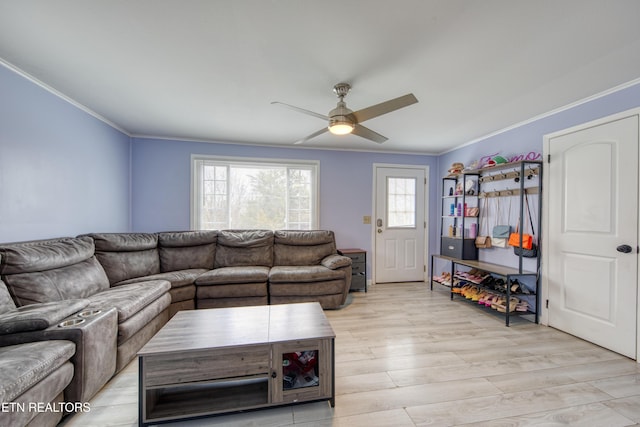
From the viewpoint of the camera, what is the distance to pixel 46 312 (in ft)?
4.96

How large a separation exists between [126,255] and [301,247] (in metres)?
2.16

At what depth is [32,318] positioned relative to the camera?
143 cm

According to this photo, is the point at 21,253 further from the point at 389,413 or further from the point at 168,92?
the point at 389,413

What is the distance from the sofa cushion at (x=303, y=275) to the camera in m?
3.10

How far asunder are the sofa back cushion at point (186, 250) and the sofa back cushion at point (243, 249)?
116mm

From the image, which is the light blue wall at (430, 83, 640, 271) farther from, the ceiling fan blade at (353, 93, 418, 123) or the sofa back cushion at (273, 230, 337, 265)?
the sofa back cushion at (273, 230, 337, 265)

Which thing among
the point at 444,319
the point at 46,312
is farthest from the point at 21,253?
the point at 444,319

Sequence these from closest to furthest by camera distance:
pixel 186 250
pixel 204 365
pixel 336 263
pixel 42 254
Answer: pixel 204 365 → pixel 42 254 → pixel 336 263 → pixel 186 250

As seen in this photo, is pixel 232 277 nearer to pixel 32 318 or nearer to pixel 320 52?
pixel 32 318

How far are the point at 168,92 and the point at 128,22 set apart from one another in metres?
0.94

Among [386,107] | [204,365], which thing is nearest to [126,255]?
[204,365]

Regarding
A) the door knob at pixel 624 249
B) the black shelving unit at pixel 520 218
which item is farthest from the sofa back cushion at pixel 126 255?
the door knob at pixel 624 249

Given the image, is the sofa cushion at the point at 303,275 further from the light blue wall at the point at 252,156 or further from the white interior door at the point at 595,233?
the white interior door at the point at 595,233

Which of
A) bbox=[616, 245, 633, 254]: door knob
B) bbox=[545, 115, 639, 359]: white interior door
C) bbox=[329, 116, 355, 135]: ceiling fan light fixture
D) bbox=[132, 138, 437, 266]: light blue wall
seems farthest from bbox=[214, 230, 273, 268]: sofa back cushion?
bbox=[616, 245, 633, 254]: door knob
